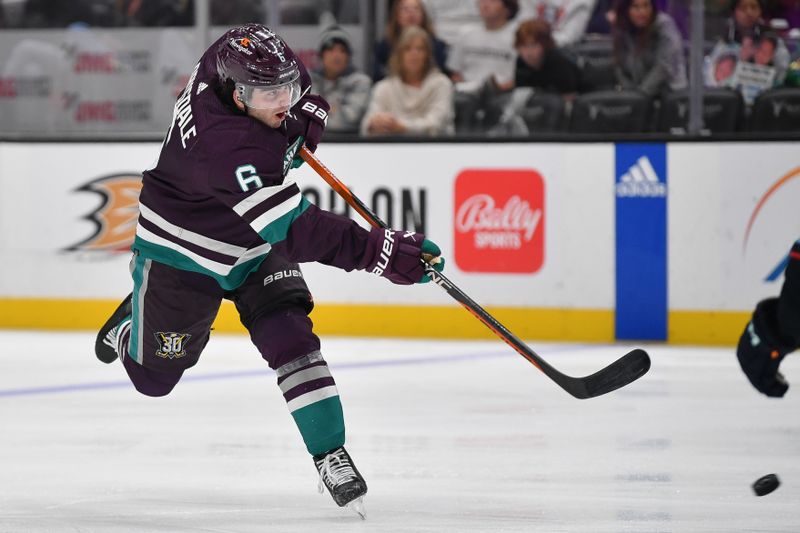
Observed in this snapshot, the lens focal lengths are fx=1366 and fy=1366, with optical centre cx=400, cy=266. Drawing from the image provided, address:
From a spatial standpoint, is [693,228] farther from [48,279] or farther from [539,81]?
[48,279]

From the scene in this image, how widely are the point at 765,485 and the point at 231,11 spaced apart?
4.11 metres

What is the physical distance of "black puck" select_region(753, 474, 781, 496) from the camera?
3.08m

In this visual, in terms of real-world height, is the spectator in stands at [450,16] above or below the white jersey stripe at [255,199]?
below

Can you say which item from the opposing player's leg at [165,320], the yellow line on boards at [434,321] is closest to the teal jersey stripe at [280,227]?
the opposing player's leg at [165,320]

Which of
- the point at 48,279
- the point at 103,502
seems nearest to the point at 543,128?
the point at 48,279

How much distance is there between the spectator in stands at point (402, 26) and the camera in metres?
6.25

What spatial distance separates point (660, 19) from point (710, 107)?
45 cm

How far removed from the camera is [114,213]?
6324 millimetres

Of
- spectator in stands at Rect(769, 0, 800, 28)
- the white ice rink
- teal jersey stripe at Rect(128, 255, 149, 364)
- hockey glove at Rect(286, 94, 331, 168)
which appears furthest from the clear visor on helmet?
spectator in stands at Rect(769, 0, 800, 28)

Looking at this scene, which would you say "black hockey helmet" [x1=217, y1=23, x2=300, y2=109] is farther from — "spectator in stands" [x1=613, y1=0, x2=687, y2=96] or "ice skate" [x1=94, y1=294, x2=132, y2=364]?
"spectator in stands" [x1=613, y1=0, x2=687, y2=96]

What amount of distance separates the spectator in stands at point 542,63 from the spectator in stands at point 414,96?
0.35 meters

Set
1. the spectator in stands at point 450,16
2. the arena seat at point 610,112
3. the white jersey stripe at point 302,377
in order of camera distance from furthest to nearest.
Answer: the spectator in stands at point 450,16 < the arena seat at point 610,112 < the white jersey stripe at point 302,377

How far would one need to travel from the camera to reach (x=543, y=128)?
6086mm

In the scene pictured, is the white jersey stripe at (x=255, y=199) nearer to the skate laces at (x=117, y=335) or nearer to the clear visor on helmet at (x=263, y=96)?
the clear visor on helmet at (x=263, y=96)
